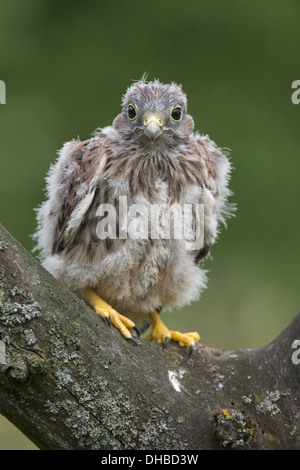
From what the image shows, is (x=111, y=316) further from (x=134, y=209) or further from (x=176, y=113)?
(x=176, y=113)

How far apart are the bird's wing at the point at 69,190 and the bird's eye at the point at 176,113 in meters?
0.49

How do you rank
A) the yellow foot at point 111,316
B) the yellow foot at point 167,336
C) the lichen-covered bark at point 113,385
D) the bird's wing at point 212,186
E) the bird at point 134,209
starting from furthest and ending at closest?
the bird's wing at point 212,186 → the bird at point 134,209 → the yellow foot at point 167,336 → the yellow foot at point 111,316 → the lichen-covered bark at point 113,385

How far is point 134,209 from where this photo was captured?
12.4 feet

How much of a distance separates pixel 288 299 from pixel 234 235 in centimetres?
75

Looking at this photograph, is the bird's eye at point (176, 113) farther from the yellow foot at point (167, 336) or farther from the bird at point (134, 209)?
the yellow foot at point (167, 336)

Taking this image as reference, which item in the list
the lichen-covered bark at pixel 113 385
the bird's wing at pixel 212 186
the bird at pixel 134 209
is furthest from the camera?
the bird's wing at pixel 212 186

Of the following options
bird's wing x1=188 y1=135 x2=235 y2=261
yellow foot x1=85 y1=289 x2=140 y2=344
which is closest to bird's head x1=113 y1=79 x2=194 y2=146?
bird's wing x1=188 y1=135 x2=235 y2=261

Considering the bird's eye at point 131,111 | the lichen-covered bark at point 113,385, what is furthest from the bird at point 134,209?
the lichen-covered bark at point 113,385

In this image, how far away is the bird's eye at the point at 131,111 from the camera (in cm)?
391

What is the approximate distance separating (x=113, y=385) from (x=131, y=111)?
1782mm

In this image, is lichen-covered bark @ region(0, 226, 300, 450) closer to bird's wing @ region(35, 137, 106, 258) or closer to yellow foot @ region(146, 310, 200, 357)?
yellow foot @ region(146, 310, 200, 357)

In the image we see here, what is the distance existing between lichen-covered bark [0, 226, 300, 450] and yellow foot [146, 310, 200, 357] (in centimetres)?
23

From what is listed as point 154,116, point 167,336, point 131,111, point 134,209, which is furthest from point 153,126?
point 167,336

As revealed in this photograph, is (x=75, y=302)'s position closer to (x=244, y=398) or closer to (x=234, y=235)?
(x=244, y=398)
